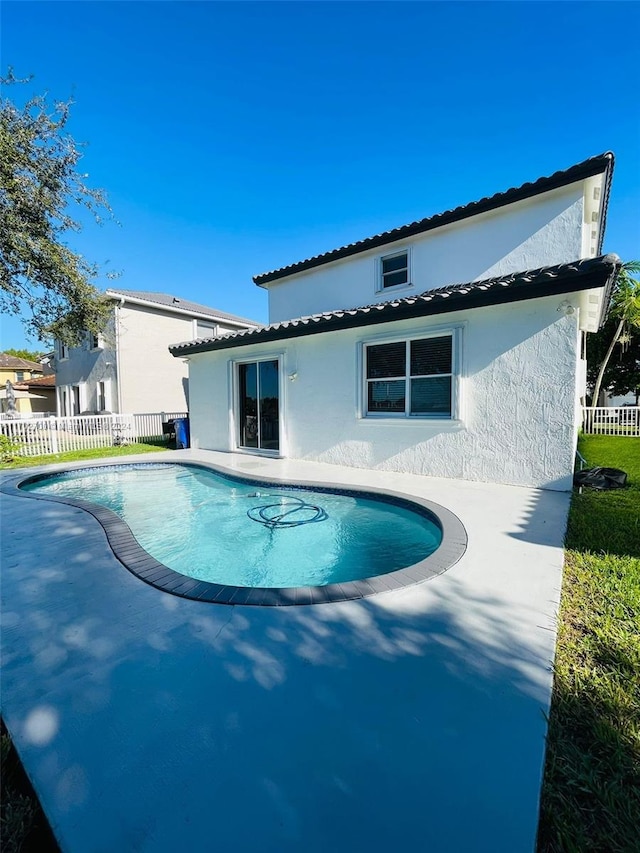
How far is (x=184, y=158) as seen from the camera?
42.4 feet

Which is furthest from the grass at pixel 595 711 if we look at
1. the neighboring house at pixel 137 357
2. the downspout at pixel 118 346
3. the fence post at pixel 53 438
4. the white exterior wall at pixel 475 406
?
the downspout at pixel 118 346

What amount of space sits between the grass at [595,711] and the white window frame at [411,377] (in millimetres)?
4048

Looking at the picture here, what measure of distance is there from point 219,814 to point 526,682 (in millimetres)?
1871

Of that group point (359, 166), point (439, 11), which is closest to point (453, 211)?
point (439, 11)

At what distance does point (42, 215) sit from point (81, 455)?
788 centimetres

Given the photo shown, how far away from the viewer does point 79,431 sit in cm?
1559

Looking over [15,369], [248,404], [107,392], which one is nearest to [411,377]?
[248,404]

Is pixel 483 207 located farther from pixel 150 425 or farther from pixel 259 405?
pixel 150 425

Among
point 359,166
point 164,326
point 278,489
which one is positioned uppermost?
point 359,166

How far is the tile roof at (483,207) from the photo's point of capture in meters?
8.38

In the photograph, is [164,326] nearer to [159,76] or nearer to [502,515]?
[159,76]

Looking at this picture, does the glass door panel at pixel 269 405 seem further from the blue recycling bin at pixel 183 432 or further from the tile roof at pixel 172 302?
the tile roof at pixel 172 302

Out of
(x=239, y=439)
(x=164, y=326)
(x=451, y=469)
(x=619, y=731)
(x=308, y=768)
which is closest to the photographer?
(x=308, y=768)

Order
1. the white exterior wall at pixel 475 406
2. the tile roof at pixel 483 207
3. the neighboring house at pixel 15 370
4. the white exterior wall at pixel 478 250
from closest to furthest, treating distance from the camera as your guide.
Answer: the white exterior wall at pixel 475 406, the tile roof at pixel 483 207, the white exterior wall at pixel 478 250, the neighboring house at pixel 15 370
